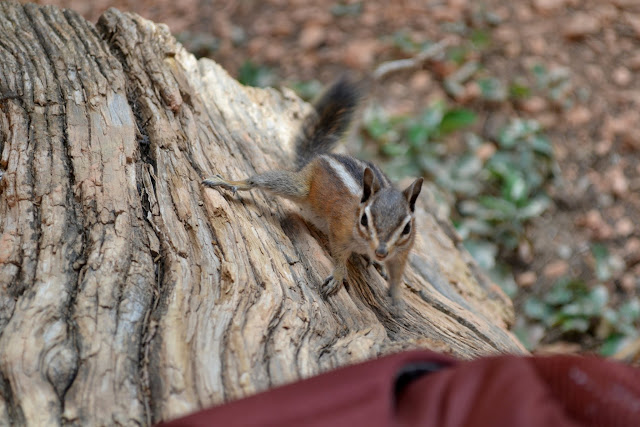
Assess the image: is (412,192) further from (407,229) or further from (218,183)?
(218,183)

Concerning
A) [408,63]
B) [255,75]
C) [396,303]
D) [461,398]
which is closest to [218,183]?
[396,303]

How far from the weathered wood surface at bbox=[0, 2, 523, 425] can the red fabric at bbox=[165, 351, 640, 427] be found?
362mm

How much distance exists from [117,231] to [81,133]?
0.67m

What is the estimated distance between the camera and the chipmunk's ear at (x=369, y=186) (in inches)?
118

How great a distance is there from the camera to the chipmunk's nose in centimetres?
275

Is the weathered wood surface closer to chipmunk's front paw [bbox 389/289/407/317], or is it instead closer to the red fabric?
chipmunk's front paw [bbox 389/289/407/317]

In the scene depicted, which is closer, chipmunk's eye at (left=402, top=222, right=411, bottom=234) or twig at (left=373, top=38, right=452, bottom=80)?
chipmunk's eye at (left=402, top=222, right=411, bottom=234)

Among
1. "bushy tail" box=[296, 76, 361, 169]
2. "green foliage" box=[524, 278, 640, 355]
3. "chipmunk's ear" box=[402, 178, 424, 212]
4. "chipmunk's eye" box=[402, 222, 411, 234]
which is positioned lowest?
"green foliage" box=[524, 278, 640, 355]

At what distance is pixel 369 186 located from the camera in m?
3.04

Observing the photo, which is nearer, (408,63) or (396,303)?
(396,303)

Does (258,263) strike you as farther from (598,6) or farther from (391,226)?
(598,6)

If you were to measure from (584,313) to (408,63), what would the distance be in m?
3.06

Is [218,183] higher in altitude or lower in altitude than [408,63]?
higher

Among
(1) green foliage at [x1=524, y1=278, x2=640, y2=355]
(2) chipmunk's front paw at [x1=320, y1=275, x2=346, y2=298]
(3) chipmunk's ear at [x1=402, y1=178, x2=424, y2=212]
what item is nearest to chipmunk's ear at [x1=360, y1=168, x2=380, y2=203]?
(3) chipmunk's ear at [x1=402, y1=178, x2=424, y2=212]
